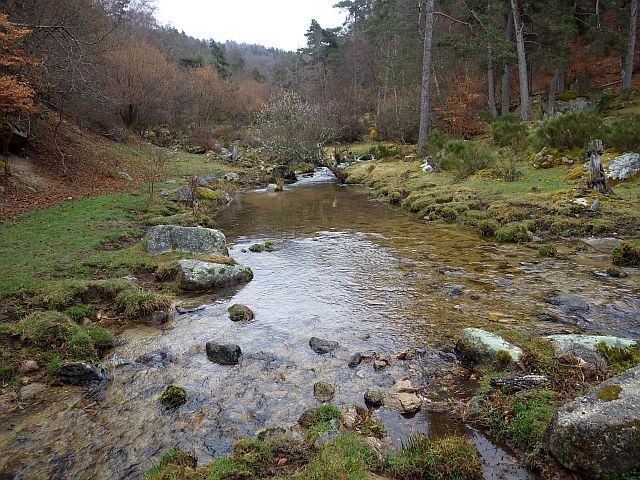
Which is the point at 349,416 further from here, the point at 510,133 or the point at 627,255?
the point at 510,133

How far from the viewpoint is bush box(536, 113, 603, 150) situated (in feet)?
50.6

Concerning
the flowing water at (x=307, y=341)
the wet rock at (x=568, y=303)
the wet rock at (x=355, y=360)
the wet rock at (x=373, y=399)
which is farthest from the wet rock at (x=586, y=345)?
the wet rock at (x=355, y=360)

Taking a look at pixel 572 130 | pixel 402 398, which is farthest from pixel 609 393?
pixel 572 130

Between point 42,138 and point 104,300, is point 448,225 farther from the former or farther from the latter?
point 42,138

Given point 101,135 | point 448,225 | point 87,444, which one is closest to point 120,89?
point 101,135

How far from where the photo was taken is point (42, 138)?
19.6 metres

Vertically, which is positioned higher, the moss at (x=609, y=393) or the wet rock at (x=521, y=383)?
the moss at (x=609, y=393)

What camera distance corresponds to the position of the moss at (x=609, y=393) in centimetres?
350

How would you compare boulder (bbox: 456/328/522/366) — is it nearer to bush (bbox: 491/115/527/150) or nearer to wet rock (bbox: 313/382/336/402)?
wet rock (bbox: 313/382/336/402)

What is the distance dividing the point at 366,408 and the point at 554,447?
194 centimetres

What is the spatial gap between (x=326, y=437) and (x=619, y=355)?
362cm

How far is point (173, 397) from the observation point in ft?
16.7

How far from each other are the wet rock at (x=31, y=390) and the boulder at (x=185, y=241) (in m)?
4.84

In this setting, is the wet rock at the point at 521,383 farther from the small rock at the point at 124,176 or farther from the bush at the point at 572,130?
the small rock at the point at 124,176
